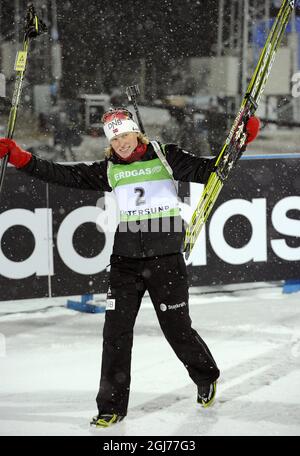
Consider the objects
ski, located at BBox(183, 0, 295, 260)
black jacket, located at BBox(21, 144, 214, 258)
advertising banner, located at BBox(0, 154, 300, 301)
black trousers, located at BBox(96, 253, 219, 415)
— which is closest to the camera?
black trousers, located at BBox(96, 253, 219, 415)

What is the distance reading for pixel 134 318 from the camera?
17.6ft

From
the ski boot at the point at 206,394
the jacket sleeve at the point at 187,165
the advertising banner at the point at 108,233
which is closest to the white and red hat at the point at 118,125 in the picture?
the jacket sleeve at the point at 187,165

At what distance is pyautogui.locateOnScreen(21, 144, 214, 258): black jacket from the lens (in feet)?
17.7

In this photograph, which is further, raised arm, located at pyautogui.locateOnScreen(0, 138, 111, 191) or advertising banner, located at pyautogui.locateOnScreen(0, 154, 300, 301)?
advertising banner, located at pyautogui.locateOnScreen(0, 154, 300, 301)

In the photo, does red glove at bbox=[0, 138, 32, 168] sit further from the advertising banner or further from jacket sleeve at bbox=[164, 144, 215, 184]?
the advertising banner

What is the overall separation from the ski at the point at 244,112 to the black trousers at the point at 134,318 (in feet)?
1.98

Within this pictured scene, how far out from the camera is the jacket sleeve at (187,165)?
5.41m

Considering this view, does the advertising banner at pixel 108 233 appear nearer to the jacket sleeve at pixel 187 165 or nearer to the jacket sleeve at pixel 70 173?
the jacket sleeve at pixel 70 173

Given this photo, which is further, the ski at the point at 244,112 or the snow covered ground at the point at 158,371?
the ski at the point at 244,112

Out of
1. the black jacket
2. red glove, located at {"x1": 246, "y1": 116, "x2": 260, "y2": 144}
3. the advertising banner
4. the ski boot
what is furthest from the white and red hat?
the advertising banner

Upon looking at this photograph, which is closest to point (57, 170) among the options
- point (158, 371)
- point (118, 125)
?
point (118, 125)

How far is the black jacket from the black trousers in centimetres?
6

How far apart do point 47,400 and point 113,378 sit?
67 centimetres

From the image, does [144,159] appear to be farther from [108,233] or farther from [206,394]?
[108,233]
